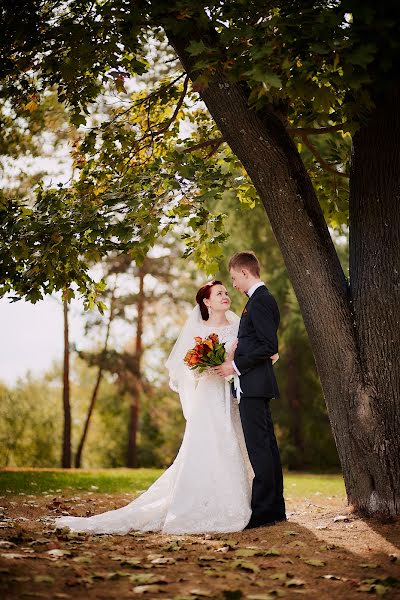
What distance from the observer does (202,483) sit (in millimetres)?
6395

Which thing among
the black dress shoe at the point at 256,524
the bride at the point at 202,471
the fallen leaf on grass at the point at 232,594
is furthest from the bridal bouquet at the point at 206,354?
the fallen leaf on grass at the point at 232,594

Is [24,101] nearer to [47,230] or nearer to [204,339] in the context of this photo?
[47,230]

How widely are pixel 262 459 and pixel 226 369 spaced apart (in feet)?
3.13

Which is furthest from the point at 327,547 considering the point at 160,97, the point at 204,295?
the point at 160,97

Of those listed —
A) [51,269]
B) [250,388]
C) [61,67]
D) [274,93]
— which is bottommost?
[250,388]

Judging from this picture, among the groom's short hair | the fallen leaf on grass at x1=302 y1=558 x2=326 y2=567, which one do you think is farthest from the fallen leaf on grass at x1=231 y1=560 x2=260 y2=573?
the groom's short hair

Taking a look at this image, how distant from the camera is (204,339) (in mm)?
6863

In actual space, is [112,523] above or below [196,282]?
below

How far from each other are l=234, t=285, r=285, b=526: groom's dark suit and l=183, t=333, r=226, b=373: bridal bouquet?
214 millimetres

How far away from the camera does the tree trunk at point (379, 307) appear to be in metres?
5.81

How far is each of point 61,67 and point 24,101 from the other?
3.19 feet

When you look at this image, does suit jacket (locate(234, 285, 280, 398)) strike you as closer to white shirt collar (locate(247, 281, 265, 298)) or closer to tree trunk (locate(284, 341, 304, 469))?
white shirt collar (locate(247, 281, 265, 298))

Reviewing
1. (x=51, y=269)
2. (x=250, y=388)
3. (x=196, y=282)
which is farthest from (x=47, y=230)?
(x=196, y=282)

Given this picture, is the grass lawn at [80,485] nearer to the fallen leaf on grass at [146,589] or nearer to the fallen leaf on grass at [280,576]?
the fallen leaf on grass at [280,576]
